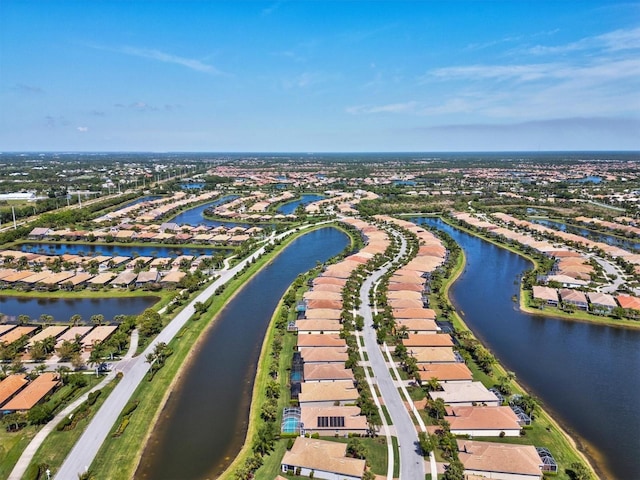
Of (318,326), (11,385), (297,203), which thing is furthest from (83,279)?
(297,203)

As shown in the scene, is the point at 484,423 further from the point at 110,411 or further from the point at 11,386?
the point at 11,386

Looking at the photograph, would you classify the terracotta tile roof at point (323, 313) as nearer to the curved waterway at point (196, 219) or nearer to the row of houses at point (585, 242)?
the row of houses at point (585, 242)

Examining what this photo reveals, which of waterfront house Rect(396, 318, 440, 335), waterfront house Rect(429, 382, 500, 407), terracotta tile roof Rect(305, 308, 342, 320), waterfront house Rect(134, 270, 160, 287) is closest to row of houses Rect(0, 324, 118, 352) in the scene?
waterfront house Rect(134, 270, 160, 287)

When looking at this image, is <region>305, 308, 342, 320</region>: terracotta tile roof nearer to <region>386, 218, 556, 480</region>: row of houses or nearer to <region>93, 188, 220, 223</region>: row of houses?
<region>386, 218, 556, 480</region>: row of houses

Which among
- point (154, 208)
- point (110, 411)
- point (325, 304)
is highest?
point (154, 208)

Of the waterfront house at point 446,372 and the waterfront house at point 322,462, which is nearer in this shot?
the waterfront house at point 322,462

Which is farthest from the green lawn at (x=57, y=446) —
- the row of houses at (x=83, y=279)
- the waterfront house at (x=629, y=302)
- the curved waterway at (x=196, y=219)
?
the curved waterway at (x=196, y=219)
